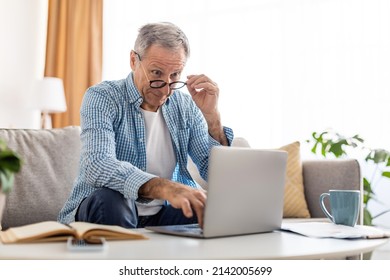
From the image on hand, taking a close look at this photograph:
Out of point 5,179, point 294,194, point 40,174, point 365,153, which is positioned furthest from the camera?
point 365,153

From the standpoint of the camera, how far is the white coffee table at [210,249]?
2.97 feet

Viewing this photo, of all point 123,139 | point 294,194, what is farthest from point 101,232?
point 294,194

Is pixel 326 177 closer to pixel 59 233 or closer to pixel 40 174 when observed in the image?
pixel 40 174

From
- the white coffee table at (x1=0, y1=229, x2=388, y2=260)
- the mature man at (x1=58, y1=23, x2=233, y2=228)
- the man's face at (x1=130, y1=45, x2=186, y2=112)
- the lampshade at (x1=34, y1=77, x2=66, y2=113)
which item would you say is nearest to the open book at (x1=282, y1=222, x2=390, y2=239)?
the white coffee table at (x1=0, y1=229, x2=388, y2=260)

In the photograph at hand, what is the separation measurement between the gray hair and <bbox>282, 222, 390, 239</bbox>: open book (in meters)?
0.75

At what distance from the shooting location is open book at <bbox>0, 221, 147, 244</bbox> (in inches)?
39.3

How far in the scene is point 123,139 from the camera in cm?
178

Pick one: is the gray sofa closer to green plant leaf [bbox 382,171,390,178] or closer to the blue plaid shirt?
the blue plaid shirt

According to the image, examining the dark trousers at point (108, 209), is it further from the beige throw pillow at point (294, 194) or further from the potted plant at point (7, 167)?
the beige throw pillow at point (294, 194)

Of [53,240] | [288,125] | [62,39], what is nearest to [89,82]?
[62,39]

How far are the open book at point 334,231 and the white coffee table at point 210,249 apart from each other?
0.03 m

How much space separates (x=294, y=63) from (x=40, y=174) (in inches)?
79.8

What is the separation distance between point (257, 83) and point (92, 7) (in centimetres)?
157
